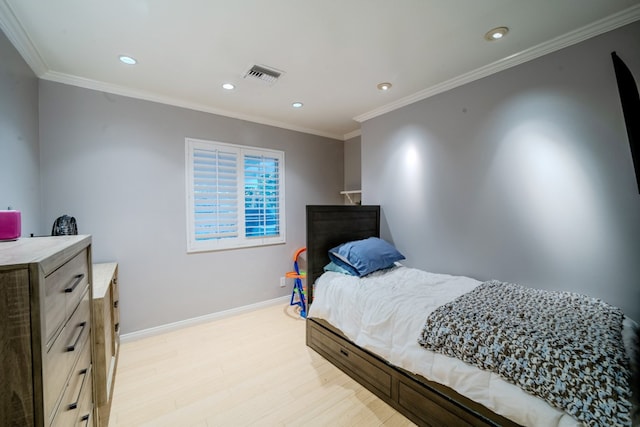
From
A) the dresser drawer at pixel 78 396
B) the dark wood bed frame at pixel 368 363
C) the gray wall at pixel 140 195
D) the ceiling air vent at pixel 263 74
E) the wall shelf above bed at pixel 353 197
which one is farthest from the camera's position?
the wall shelf above bed at pixel 353 197

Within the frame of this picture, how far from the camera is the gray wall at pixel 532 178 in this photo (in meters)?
1.77

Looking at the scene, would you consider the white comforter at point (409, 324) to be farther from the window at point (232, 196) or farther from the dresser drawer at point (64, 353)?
the dresser drawer at point (64, 353)

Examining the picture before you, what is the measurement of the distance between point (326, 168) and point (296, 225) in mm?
1059

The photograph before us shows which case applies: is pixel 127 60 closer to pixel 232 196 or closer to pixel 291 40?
pixel 291 40

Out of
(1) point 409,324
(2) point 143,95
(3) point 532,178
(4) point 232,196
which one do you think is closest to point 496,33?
(3) point 532,178

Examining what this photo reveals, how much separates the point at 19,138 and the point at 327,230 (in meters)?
2.51

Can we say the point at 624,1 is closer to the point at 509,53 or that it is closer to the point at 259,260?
the point at 509,53

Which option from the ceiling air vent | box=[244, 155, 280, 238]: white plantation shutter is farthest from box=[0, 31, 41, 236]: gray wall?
box=[244, 155, 280, 238]: white plantation shutter

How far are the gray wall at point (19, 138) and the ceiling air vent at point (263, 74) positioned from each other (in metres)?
1.55

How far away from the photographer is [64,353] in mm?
893

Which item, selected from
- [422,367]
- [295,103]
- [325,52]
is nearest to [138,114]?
[295,103]

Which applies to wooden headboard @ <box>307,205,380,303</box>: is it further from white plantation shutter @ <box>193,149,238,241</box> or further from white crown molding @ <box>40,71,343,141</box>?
white crown molding @ <box>40,71,343,141</box>

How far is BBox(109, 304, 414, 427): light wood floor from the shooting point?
174 centimetres

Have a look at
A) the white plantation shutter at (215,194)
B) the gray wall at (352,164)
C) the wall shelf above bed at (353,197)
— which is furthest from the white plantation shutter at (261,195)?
the gray wall at (352,164)
